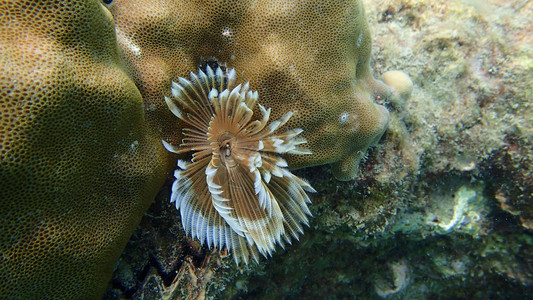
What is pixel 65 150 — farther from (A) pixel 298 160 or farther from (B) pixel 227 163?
(A) pixel 298 160

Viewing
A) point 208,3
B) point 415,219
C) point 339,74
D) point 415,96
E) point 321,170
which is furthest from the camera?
point 415,219

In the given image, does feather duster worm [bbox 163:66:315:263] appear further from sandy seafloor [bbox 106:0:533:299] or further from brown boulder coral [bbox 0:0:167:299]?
sandy seafloor [bbox 106:0:533:299]

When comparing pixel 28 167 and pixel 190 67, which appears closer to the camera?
pixel 28 167

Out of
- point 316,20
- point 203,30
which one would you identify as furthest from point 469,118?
point 203,30

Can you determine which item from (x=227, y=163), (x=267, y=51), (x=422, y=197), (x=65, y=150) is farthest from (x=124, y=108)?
(x=422, y=197)

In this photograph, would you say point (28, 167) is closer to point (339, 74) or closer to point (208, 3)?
point (208, 3)

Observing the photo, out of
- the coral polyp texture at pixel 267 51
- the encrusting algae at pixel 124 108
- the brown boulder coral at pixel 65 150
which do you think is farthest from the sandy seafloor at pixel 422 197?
the coral polyp texture at pixel 267 51
